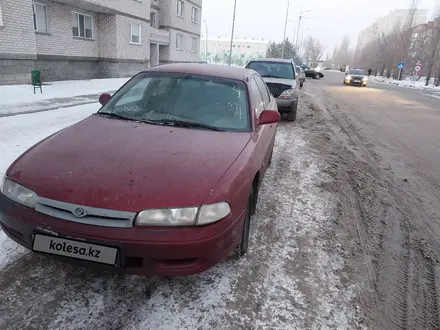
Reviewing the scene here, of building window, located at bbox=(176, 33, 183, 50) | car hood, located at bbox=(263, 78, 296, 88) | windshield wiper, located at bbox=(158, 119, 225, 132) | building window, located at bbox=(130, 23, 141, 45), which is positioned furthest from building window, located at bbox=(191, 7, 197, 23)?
windshield wiper, located at bbox=(158, 119, 225, 132)

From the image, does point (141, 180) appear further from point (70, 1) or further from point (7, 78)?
point (70, 1)

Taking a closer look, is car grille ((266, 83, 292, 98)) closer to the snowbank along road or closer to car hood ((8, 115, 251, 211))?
the snowbank along road

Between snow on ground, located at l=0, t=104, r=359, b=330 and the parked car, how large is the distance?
5897 millimetres

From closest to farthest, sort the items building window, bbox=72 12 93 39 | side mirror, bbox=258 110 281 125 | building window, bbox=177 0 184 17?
side mirror, bbox=258 110 281 125
building window, bbox=72 12 93 39
building window, bbox=177 0 184 17

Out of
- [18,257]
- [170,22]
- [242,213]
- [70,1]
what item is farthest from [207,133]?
[170,22]

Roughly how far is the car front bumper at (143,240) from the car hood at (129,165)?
15 centimetres

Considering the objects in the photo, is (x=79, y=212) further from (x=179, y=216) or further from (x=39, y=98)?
(x=39, y=98)

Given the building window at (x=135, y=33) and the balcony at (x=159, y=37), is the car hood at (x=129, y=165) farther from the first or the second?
the balcony at (x=159, y=37)

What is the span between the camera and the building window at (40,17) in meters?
14.2

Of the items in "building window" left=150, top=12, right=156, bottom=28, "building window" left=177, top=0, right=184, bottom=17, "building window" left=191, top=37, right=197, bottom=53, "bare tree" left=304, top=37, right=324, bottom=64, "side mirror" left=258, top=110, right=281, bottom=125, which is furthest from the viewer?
"bare tree" left=304, top=37, right=324, bottom=64

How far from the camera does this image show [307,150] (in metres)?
6.54

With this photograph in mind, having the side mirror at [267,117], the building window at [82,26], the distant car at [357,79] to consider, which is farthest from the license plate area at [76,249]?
the distant car at [357,79]

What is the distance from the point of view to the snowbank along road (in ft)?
7.08

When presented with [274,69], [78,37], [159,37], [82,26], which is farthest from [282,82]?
[159,37]
